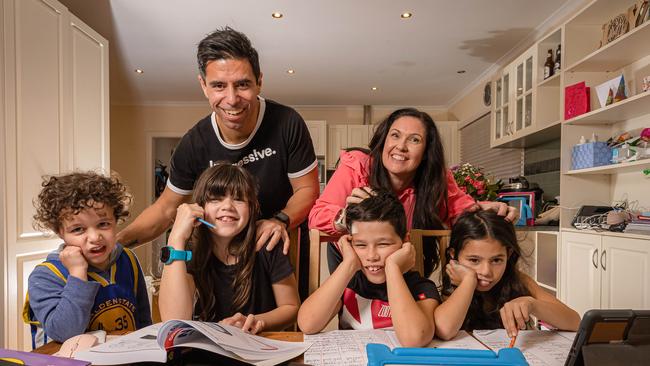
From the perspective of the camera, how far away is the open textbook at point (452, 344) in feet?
2.73

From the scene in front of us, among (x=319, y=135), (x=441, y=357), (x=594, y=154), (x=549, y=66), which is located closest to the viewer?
(x=441, y=357)

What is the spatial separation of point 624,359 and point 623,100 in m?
2.09

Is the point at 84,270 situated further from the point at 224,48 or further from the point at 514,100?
the point at 514,100

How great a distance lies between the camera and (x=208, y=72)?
1.39 meters

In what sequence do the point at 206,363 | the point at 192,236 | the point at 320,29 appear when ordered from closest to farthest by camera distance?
the point at 206,363
the point at 192,236
the point at 320,29

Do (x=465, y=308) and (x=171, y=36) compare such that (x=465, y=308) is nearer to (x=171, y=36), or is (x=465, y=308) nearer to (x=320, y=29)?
(x=320, y=29)

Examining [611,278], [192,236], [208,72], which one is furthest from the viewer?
[611,278]

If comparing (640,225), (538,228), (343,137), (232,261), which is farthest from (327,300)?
(343,137)

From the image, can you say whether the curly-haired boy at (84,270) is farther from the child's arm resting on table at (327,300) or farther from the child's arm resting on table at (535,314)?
the child's arm resting on table at (535,314)

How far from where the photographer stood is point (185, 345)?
708 mm

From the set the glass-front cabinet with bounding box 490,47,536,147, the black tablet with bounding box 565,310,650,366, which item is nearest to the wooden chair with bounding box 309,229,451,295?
the black tablet with bounding box 565,310,650,366

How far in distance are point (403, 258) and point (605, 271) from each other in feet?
5.83

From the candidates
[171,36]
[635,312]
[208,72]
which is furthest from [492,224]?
[171,36]

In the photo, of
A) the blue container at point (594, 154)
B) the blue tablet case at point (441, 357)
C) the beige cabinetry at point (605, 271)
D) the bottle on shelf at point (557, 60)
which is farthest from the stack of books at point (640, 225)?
the blue tablet case at point (441, 357)
